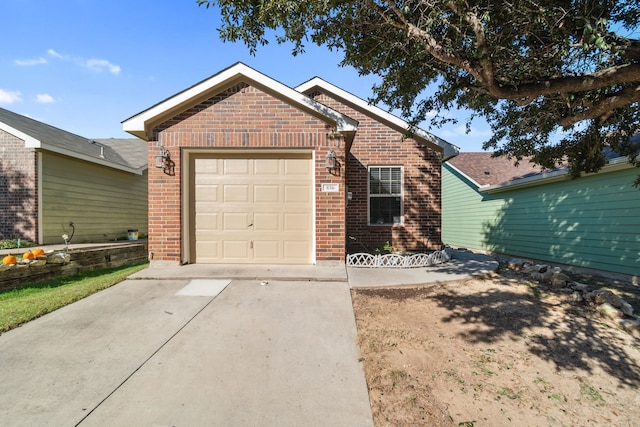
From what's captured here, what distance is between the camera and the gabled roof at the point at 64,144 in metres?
8.77

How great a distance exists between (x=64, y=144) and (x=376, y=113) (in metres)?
11.0

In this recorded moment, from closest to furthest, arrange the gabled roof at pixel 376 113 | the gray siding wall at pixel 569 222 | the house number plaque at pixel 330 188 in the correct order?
the house number plaque at pixel 330 188 → the gray siding wall at pixel 569 222 → the gabled roof at pixel 376 113

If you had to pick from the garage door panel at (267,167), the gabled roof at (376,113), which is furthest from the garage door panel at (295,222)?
the gabled roof at (376,113)

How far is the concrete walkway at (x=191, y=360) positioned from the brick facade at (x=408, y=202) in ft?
12.4

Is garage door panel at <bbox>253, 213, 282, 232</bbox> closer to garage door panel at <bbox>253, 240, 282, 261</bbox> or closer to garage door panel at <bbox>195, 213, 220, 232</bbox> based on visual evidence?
garage door panel at <bbox>253, 240, 282, 261</bbox>

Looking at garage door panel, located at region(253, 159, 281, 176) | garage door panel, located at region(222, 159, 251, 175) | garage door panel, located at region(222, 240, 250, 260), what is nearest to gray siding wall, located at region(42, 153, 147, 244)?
garage door panel, located at region(222, 240, 250, 260)

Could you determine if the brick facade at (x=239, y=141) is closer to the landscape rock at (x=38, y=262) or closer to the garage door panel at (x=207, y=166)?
the garage door panel at (x=207, y=166)

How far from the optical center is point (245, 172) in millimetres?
6457

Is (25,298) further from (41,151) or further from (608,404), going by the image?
(608,404)

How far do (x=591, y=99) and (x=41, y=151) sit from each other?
1379 centimetres

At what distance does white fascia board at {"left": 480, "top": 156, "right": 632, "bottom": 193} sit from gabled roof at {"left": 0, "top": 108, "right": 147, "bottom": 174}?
15.7m

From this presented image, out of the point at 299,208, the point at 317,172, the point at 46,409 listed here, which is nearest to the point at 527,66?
the point at 317,172

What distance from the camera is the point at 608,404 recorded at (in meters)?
2.70

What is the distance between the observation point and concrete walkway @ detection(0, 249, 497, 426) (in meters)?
2.38
